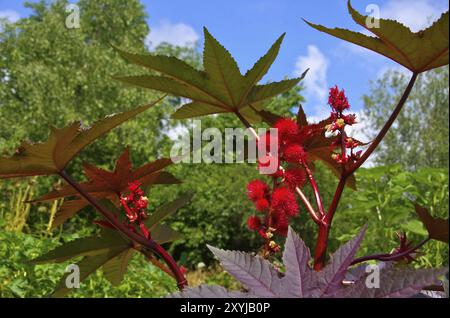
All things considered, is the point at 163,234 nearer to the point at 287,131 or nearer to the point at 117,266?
the point at 117,266

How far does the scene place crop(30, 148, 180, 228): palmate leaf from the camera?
2.58 feet

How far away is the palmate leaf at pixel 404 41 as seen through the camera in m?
0.59

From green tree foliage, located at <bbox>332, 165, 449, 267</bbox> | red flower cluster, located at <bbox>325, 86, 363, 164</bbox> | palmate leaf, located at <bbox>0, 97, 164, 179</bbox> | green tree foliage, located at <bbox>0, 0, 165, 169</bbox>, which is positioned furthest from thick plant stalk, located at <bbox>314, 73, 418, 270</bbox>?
green tree foliage, located at <bbox>0, 0, 165, 169</bbox>

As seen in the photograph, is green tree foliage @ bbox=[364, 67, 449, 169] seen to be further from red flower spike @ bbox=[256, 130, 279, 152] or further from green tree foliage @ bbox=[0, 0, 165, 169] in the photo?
red flower spike @ bbox=[256, 130, 279, 152]

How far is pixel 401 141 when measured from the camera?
60.5 ft

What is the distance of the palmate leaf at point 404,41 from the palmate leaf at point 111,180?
32cm

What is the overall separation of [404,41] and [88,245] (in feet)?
1.68

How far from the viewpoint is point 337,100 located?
67cm

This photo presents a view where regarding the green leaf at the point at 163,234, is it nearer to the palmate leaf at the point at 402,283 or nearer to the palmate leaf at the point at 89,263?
the palmate leaf at the point at 89,263

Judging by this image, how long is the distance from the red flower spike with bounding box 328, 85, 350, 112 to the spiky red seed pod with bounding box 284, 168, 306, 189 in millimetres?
100

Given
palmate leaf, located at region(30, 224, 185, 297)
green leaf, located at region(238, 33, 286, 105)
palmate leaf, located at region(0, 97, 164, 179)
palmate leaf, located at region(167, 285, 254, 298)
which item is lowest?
palmate leaf, located at region(167, 285, 254, 298)
